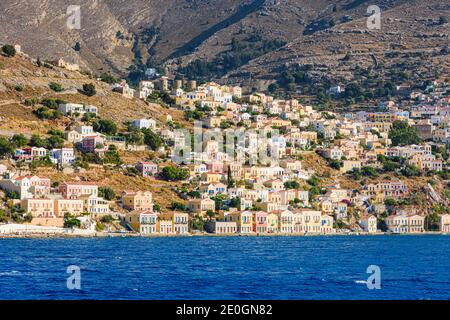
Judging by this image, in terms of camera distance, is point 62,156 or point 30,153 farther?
point 62,156

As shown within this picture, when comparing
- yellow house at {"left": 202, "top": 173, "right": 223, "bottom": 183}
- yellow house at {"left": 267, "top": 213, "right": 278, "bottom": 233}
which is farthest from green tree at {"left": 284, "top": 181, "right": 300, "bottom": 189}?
yellow house at {"left": 267, "top": 213, "right": 278, "bottom": 233}

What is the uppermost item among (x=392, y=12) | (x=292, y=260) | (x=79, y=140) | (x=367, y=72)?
(x=392, y=12)

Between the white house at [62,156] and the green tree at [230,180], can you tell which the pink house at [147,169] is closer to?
the white house at [62,156]

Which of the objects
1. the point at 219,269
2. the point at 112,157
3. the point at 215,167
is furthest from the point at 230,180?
the point at 219,269

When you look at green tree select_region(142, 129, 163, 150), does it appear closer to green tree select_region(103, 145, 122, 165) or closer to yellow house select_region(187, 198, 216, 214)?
green tree select_region(103, 145, 122, 165)

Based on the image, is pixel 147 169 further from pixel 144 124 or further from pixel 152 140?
pixel 144 124

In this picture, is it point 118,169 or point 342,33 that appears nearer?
point 118,169

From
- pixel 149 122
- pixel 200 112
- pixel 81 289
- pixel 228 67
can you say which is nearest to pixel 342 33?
pixel 228 67
